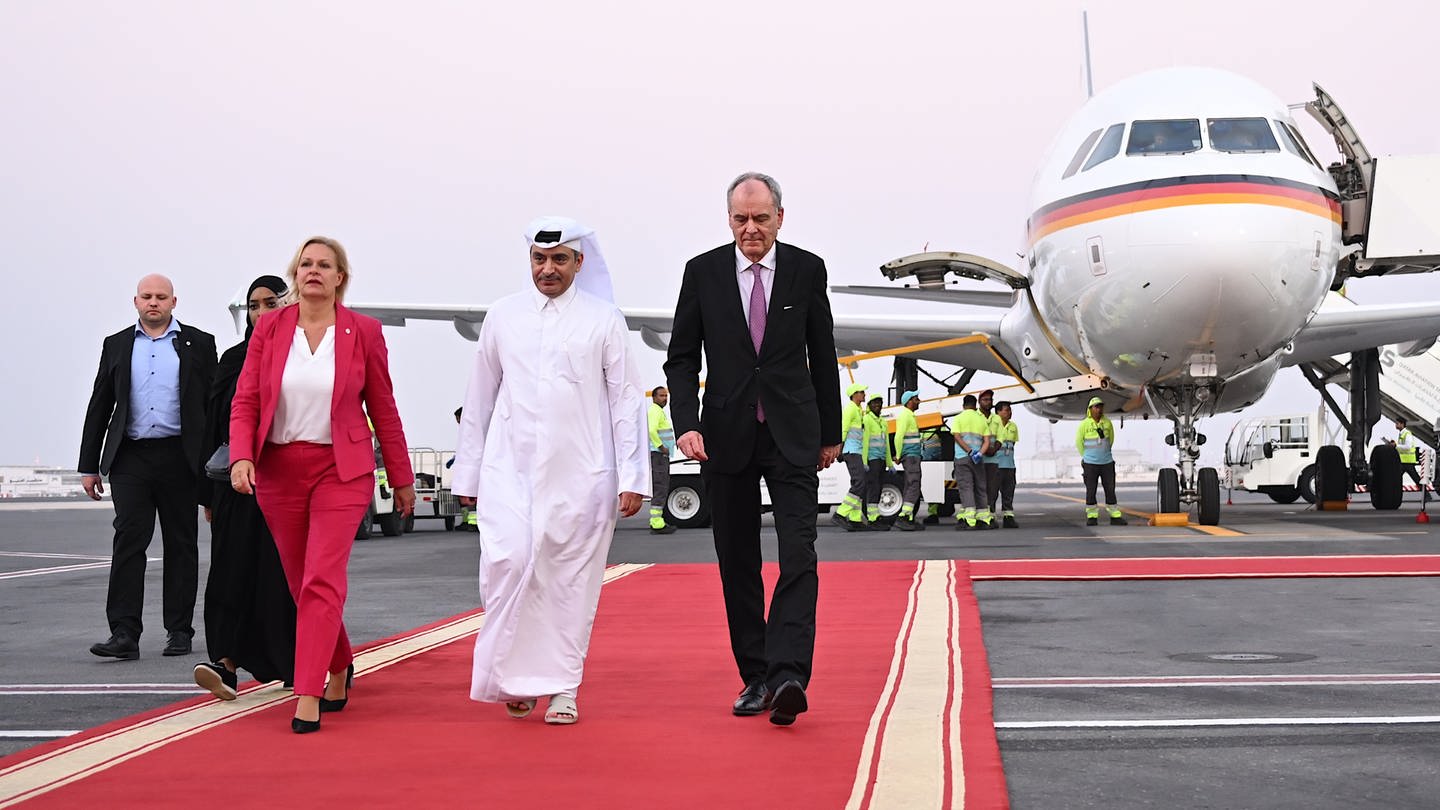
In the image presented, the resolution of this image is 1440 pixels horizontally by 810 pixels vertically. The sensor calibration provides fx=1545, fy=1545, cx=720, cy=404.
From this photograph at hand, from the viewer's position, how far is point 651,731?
16.1ft

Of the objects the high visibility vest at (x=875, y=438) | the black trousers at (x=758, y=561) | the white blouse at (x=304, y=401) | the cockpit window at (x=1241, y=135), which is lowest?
the black trousers at (x=758, y=561)

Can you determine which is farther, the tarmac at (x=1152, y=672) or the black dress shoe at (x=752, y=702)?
the black dress shoe at (x=752, y=702)

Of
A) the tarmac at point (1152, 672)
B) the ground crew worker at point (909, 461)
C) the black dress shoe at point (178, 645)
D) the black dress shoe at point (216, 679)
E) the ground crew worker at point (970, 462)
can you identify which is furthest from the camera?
the ground crew worker at point (909, 461)

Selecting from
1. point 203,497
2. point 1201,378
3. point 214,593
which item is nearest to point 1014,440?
point 1201,378

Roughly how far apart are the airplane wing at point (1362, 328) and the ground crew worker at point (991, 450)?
12.3 ft

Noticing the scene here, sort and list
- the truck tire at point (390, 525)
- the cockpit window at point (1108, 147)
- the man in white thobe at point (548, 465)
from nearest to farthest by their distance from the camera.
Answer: the man in white thobe at point (548, 465)
the cockpit window at point (1108, 147)
the truck tire at point (390, 525)

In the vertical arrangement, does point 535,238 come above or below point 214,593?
above

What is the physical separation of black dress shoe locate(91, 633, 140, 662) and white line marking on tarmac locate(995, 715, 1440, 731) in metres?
4.40

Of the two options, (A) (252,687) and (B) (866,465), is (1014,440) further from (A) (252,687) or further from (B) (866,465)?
(A) (252,687)

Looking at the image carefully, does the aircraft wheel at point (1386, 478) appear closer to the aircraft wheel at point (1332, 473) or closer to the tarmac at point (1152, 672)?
the aircraft wheel at point (1332, 473)

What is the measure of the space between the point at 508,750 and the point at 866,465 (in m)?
14.7

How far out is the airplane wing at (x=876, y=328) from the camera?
21484mm

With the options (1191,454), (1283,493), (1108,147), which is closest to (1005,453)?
(1191,454)

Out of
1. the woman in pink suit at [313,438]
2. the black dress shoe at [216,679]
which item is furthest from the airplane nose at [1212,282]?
the black dress shoe at [216,679]
